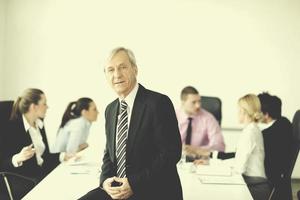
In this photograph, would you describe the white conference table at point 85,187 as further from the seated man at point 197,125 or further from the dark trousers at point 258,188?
the seated man at point 197,125

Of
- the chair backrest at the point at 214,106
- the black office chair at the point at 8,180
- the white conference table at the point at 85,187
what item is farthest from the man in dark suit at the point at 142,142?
the chair backrest at the point at 214,106

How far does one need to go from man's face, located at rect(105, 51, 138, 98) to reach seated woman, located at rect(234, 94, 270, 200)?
1237 mm

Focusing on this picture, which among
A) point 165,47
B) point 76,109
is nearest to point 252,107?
point 76,109

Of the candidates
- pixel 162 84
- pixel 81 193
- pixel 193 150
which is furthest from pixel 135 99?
pixel 162 84

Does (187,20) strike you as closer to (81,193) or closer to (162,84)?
(162,84)

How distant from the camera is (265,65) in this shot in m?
4.94

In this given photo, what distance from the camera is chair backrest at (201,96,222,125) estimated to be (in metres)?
4.27

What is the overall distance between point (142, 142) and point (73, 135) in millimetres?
1842

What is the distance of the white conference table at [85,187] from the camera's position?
2154 mm

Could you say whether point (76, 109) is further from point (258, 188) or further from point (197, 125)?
point (258, 188)

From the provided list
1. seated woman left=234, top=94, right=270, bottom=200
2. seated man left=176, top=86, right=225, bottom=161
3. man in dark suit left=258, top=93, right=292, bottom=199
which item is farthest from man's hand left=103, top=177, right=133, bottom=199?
seated man left=176, top=86, right=225, bottom=161

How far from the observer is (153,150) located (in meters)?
2.00

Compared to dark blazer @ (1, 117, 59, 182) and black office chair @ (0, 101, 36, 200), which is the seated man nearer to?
dark blazer @ (1, 117, 59, 182)

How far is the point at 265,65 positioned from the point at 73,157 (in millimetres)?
2951
